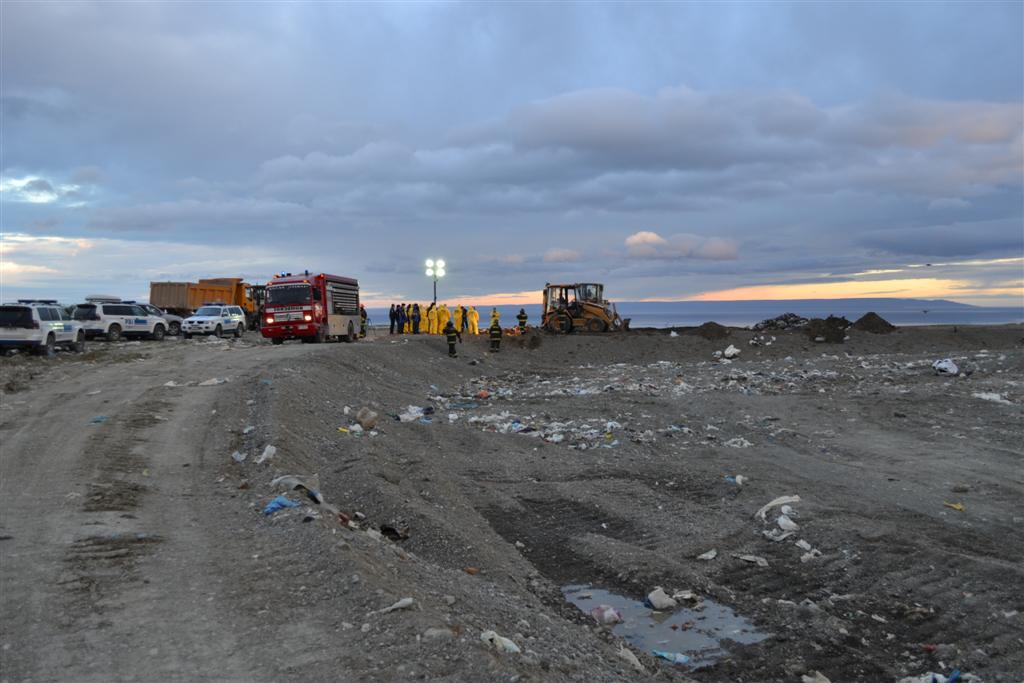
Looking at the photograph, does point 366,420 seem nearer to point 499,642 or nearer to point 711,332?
point 499,642

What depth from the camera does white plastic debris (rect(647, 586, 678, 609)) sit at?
636 cm

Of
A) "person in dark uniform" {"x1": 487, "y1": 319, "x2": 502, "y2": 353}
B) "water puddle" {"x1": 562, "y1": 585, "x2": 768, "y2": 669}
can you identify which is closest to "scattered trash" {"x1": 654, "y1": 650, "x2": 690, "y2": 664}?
"water puddle" {"x1": 562, "y1": 585, "x2": 768, "y2": 669}

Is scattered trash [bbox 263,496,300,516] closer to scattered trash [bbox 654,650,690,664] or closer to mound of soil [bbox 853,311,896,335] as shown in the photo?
scattered trash [bbox 654,650,690,664]

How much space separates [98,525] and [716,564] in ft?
18.1

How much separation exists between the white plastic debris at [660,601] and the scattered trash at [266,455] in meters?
4.71

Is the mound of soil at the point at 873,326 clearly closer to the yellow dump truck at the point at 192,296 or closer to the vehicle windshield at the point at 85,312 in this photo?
the yellow dump truck at the point at 192,296

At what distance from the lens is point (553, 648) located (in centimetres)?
480

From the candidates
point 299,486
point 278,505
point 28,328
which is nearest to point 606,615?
point 278,505

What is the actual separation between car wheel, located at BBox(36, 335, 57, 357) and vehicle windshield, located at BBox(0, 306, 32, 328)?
0.72m

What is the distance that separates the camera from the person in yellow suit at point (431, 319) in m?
36.2

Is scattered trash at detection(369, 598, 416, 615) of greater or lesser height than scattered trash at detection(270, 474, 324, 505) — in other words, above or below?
below

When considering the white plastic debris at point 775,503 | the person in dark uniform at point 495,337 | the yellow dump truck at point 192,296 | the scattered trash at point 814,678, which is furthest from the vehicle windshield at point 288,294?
the scattered trash at point 814,678

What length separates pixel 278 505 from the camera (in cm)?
666

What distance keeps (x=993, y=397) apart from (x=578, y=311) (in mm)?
21039
